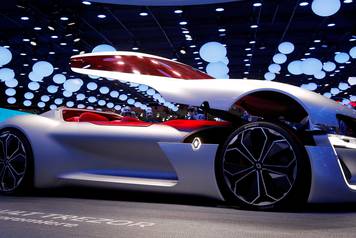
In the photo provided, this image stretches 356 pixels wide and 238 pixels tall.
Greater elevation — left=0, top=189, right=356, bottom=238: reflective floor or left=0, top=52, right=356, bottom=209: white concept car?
left=0, top=52, right=356, bottom=209: white concept car

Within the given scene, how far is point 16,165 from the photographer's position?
4398 millimetres

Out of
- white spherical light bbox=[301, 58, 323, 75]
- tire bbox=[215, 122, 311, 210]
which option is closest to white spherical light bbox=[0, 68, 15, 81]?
white spherical light bbox=[301, 58, 323, 75]

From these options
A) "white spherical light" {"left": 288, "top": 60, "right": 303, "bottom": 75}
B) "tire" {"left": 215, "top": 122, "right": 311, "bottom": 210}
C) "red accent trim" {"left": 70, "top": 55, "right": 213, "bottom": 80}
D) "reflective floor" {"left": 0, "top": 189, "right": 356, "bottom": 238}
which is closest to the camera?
"reflective floor" {"left": 0, "top": 189, "right": 356, "bottom": 238}

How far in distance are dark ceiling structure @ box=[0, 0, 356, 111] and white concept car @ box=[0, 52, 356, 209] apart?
11199mm

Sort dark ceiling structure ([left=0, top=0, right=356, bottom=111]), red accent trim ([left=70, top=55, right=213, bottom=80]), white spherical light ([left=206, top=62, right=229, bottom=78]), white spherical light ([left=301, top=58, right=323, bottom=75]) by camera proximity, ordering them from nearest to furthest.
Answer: red accent trim ([left=70, top=55, right=213, bottom=80]), white spherical light ([left=206, top=62, right=229, bottom=78]), white spherical light ([left=301, top=58, right=323, bottom=75]), dark ceiling structure ([left=0, top=0, right=356, bottom=111])

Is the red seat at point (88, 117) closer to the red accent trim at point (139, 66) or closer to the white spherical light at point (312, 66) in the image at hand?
the red accent trim at point (139, 66)

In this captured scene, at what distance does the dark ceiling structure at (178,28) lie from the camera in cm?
1545

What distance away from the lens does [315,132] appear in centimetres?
330

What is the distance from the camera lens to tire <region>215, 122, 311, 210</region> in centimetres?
326

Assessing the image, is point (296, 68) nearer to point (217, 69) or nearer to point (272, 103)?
point (217, 69)

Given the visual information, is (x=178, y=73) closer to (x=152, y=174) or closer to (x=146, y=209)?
(x=152, y=174)

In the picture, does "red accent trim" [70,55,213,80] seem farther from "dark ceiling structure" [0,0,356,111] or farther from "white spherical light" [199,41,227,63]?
"dark ceiling structure" [0,0,356,111]

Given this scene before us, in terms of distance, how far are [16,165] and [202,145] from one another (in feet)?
6.32

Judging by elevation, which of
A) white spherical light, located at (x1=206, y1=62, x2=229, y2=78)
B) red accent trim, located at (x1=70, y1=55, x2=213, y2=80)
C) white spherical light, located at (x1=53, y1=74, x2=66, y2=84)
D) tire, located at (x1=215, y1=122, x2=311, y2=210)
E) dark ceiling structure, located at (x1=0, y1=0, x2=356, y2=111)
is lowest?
tire, located at (x1=215, y1=122, x2=311, y2=210)
